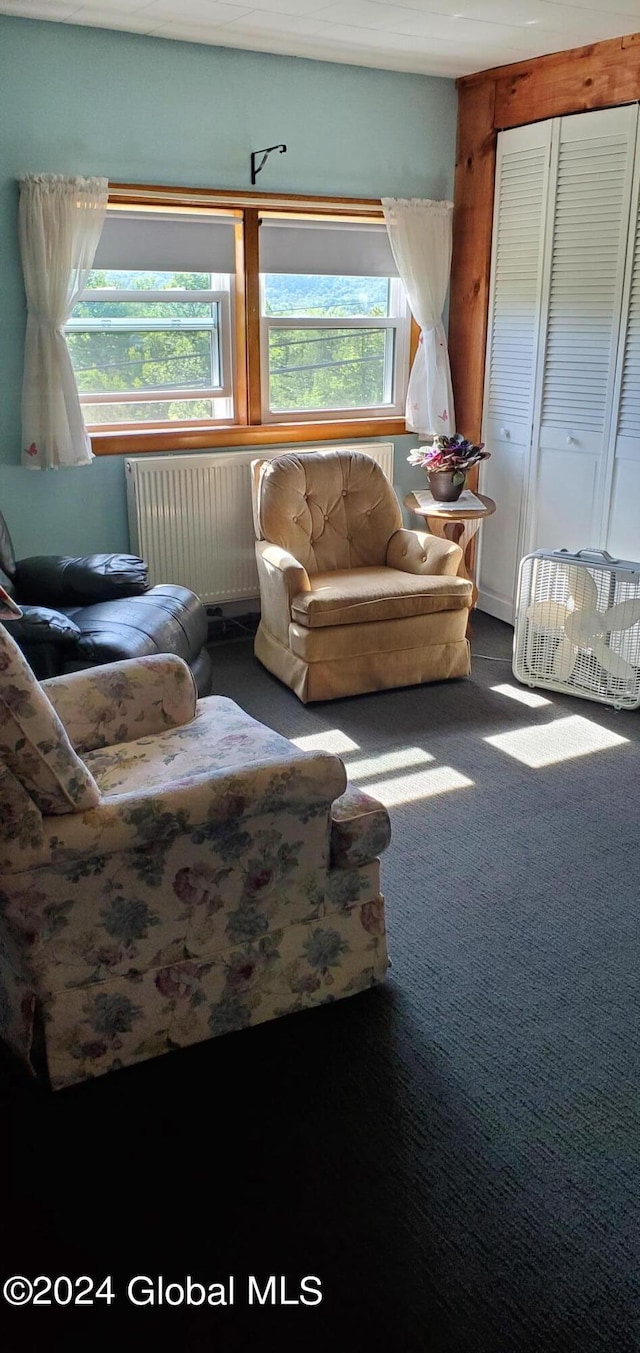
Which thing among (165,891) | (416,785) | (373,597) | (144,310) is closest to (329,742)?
(416,785)

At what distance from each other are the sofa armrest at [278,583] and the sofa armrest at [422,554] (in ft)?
1.53

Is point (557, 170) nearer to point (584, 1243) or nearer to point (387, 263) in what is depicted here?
point (387, 263)

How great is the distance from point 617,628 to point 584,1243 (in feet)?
8.79

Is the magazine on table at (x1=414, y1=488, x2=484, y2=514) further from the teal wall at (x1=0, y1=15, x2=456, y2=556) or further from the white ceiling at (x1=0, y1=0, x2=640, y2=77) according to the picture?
the white ceiling at (x1=0, y1=0, x2=640, y2=77)

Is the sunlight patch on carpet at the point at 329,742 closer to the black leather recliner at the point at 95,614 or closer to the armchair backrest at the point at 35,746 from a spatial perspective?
the black leather recliner at the point at 95,614

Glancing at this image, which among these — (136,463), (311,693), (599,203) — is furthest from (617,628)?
(136,463)

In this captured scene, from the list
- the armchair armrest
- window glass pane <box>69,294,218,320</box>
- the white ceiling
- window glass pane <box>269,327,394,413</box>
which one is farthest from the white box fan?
the white ceiling

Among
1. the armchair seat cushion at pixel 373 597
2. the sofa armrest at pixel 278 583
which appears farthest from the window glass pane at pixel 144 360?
the armchair seat cushion at pixel 373 597

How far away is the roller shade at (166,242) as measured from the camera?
4.28 m

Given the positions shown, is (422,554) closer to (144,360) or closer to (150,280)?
Answer: (144,360)

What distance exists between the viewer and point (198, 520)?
183 inches

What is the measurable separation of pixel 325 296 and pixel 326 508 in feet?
3.70

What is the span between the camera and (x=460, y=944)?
255 cm

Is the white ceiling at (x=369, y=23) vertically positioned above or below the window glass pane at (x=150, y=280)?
above
